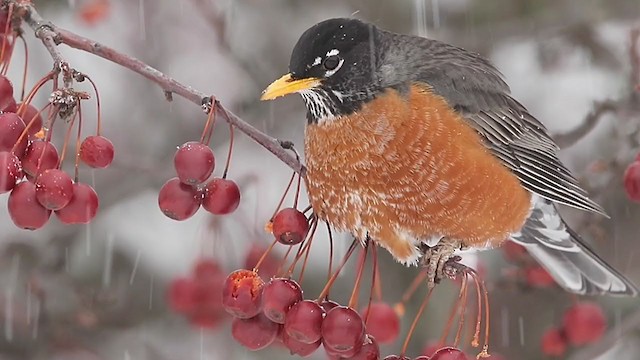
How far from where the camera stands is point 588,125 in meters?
3.49

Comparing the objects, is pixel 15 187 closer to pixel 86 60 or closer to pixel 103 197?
pixel 103 197

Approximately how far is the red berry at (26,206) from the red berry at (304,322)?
2.10 ft

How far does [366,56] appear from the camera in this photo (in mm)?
3041

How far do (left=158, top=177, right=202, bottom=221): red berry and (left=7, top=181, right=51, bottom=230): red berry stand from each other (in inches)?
12.2

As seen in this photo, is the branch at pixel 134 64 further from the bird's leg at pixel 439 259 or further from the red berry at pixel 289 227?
the bird's leg at pixel 439 259

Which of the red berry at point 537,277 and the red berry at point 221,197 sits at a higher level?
the red berry at point 537,277

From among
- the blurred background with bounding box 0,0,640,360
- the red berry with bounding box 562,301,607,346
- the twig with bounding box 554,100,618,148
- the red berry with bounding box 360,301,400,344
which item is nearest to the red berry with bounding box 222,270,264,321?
the red berry with bounding box 360,301,400,344

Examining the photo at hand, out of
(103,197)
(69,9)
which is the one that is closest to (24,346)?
(103,197)

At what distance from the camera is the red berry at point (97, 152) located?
7.24 feet

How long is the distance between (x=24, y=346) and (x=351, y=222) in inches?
68.2

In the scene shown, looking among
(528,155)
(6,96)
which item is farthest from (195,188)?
(528,155)

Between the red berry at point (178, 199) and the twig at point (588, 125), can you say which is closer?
the red berry at point (178, 199)

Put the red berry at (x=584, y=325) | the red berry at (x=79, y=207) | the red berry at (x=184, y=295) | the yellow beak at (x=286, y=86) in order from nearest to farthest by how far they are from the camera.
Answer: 1. the red berry at (x=79, y=207)
2. the yellow beak at (x=286, y=86)
3. the red berry at (x=184, y=295)
4. the red berry at (x=584, y=325)

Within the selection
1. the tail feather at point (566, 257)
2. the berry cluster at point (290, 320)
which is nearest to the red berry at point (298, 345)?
the berry cluster at point (290, 320)
